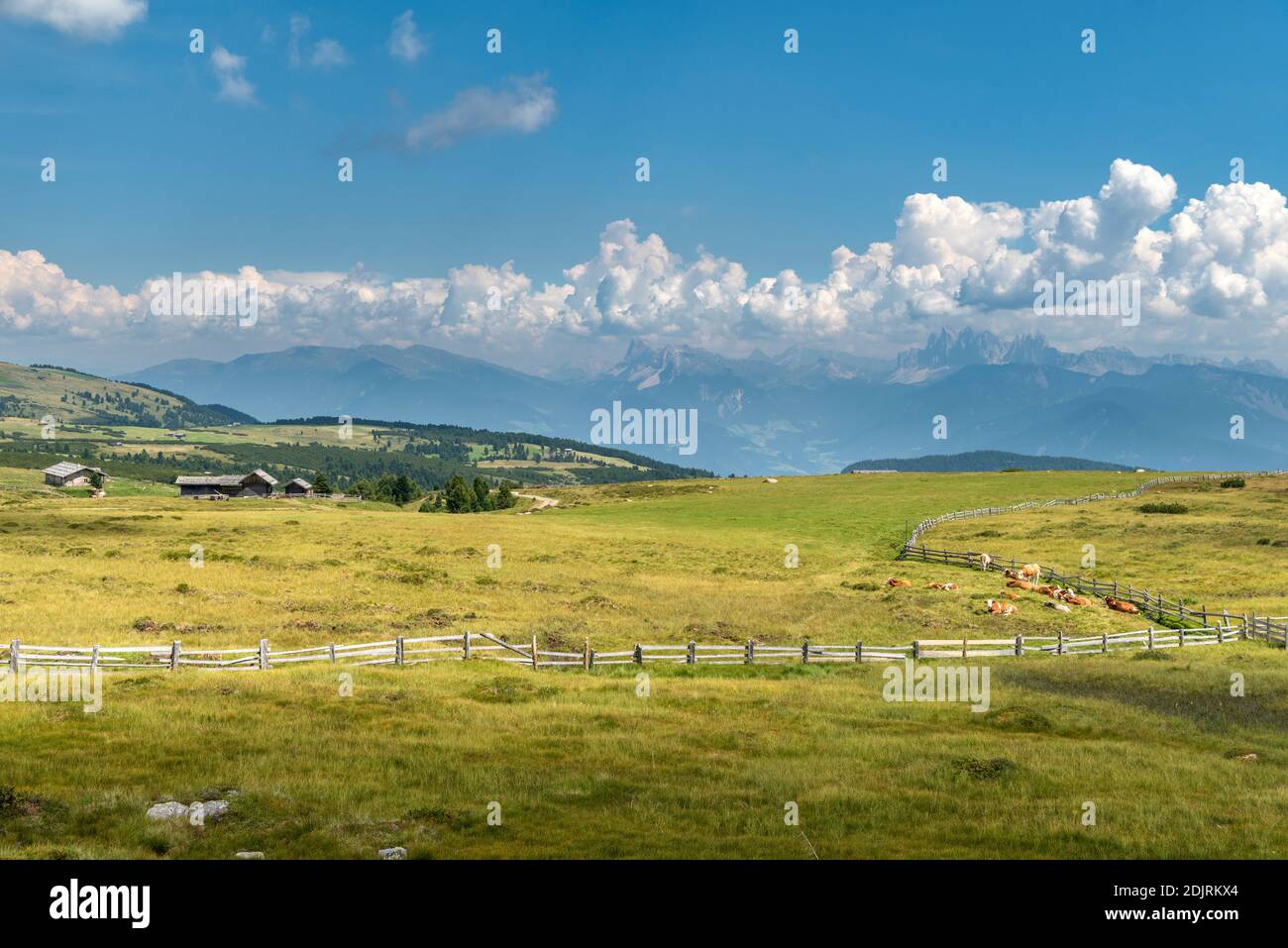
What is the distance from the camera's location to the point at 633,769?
2112cm

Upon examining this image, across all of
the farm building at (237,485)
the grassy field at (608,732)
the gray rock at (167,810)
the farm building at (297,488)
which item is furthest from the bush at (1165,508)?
the farm building at (297,488)

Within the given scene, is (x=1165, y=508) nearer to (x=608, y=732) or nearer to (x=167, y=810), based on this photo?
(x=608, y=732)

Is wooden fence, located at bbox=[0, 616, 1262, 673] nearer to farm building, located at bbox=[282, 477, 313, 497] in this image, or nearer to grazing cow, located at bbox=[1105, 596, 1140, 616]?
grazing cow, located at bbox=[1105, 596, 1140, 616]

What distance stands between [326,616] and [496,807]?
32418 mm

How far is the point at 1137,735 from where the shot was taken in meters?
26.2

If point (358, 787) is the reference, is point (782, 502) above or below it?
above

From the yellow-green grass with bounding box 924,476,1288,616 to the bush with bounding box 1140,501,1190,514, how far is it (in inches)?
29.5

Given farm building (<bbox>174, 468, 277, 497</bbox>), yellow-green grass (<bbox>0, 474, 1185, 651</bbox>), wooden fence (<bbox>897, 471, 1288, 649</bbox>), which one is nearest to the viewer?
wooden fence (<bbox>897, 471, 1288, 649</bbox>)

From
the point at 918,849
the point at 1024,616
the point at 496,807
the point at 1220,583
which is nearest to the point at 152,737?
the point at 496,807

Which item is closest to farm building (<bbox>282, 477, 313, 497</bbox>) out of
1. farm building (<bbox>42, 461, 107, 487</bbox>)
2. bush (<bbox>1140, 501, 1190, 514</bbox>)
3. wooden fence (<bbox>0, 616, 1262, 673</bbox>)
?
farm building (<bbox>42, 461, 107, 487</bbox>)

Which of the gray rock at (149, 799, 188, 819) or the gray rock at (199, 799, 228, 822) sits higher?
the gray rock at (149, 799, 188, 819)

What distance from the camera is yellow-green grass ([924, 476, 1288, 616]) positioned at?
59.1 m

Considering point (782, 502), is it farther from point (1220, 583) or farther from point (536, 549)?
point (1220, 583)

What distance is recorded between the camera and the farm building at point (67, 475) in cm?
17150
